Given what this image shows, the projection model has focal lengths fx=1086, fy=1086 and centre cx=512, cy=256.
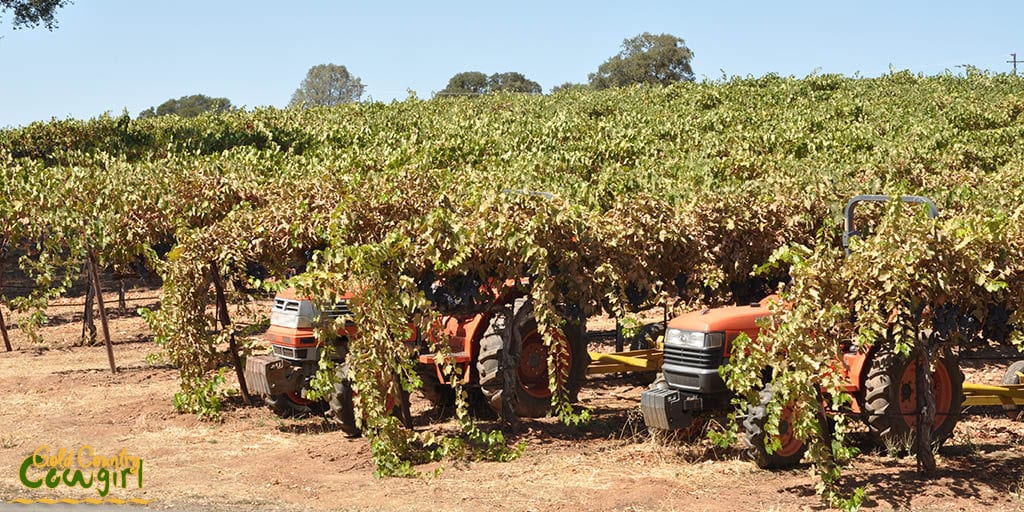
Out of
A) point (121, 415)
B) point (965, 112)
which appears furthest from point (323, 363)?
point (965, 112)

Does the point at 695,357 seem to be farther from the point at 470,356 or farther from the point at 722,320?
the point at 470,356

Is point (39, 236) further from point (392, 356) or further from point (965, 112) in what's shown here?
point (965, 112)

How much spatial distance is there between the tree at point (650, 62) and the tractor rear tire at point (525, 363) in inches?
2956

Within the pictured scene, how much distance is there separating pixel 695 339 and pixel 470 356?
2.48 metres

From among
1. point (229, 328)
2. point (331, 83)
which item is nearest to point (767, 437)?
point (229, 328)

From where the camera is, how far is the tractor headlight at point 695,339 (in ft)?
27.7

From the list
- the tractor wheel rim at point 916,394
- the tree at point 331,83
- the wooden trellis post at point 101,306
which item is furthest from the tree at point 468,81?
the tractor wheel rim at point 916,394

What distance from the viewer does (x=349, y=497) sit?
8.11m

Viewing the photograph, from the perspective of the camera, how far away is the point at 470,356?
33.4 feet

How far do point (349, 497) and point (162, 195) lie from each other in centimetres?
842

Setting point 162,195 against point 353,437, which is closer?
point 353,437

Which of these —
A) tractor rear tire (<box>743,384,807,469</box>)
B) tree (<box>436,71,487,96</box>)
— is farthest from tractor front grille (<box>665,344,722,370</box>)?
tree (<box>436,71,487,96</box>)

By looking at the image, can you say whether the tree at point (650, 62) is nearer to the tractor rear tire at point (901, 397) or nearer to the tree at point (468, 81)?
the tree at point (468, 81)

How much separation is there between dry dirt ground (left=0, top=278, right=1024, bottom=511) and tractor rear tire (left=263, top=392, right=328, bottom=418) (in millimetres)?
152
